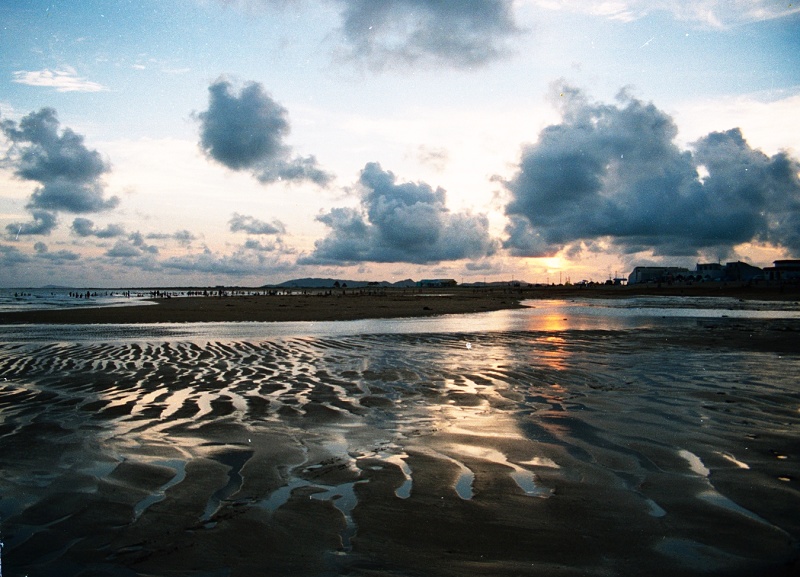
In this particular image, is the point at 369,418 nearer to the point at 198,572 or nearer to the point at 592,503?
the point at 592,503

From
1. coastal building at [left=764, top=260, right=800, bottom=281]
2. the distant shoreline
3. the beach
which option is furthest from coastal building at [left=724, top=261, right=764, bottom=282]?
the beach

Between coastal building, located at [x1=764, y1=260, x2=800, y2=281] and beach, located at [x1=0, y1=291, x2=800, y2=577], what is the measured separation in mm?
160932

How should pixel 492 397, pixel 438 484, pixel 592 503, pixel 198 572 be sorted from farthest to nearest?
1. pixel 492 397
2. pixel 438 484
3. pixel 592 503
4. pixel 198 572

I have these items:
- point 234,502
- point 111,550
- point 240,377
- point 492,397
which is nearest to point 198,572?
point 111,550

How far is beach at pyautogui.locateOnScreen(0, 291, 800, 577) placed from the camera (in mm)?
3957

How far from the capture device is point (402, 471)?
5.81m

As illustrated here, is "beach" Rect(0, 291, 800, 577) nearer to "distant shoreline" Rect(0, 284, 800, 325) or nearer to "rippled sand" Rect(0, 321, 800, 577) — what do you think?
"rippled sand" Rect(0, 321, 800, 577)

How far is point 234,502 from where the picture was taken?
498 cm

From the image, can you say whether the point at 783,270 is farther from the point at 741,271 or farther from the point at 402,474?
the point at 402,474

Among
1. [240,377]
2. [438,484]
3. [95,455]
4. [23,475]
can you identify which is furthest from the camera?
[240,377]

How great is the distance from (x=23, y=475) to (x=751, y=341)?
21.6 m

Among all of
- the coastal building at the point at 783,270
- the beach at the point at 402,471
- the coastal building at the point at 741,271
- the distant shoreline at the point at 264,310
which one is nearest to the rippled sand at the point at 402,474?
the beach at the point at 402,471

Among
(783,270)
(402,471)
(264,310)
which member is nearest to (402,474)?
(402,471)

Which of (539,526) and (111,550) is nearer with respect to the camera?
(111,550)
